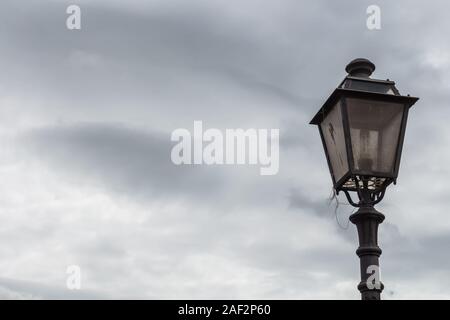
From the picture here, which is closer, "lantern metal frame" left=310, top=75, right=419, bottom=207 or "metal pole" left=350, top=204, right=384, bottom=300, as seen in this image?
"metal pole" left=350, top=204, right=384, bottom=300

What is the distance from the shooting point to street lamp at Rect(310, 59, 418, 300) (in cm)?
549

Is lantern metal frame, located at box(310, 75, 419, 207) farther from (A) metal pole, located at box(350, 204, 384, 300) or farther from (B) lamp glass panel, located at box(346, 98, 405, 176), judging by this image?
(A) metal pole, located at box(350, 204, 384, 300)

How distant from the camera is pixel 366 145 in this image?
5.60 m

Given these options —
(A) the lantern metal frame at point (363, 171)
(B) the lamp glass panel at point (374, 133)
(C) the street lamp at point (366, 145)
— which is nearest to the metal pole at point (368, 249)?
(C) the street lamp at point (366, 145)

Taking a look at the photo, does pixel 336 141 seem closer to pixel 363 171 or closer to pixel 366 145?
pixel 366 145

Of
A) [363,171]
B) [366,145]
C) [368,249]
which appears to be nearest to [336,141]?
[366,145]

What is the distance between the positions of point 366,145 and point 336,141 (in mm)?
321

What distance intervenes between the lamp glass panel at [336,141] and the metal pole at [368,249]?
17.3 inches

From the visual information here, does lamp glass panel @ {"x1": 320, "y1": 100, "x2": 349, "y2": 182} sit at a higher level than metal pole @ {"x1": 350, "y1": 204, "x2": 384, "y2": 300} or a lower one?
higher

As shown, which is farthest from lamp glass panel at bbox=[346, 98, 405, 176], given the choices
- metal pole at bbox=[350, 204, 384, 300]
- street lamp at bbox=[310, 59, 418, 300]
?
metal pole at bbox=[350, 204, 384, 300]
